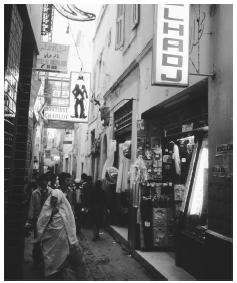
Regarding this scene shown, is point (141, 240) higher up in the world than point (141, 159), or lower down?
lower down

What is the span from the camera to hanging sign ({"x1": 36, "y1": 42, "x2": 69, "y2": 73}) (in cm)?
1003

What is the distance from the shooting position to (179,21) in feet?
18.3

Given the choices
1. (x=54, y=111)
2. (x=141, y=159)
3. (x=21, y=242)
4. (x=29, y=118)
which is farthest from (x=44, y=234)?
(x=54, y=111)

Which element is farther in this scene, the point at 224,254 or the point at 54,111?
the point at 54,111

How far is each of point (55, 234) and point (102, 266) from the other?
1927mm

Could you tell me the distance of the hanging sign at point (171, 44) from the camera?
5484mm

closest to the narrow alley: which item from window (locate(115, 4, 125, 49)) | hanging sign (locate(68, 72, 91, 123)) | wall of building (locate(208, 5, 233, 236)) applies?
wall of building (locate(208, 5, 233, 236))

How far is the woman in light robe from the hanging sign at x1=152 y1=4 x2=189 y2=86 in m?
3.08

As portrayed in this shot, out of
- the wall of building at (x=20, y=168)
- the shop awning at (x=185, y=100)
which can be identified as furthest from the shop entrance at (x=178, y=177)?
the wall of building at (x=20, y=168)

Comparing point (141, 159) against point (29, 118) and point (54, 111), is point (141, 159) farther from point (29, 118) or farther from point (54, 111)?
point (54, 111)

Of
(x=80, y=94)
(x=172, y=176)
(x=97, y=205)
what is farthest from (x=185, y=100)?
(x=80, y=94)

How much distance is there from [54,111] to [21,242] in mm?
8171

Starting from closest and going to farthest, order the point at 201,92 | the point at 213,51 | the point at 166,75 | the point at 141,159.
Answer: the point at 213,51, the point at 166,75, the point at 201,92, the point at 141,159

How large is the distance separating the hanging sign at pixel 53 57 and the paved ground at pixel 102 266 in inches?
224
